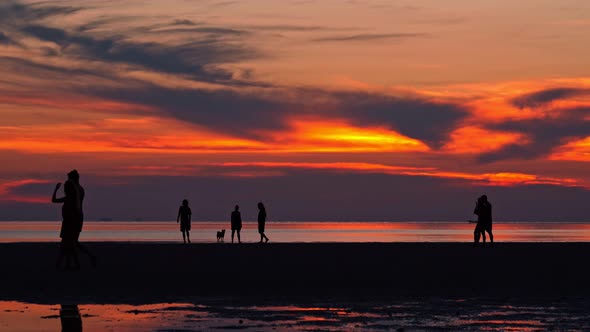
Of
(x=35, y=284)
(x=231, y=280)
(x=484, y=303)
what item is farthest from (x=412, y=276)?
(x=35, y=284)

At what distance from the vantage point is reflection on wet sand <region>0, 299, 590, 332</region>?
1269 centimetres

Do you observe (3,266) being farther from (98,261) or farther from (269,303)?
(269,303)

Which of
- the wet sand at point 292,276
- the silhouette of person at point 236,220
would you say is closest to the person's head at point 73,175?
the wet sand at point 292,276

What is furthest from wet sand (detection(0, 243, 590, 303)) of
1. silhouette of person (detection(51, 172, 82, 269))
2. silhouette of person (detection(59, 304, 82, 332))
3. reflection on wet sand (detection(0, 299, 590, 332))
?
reflection on wet sand (detection(0, 299, 590, 332))

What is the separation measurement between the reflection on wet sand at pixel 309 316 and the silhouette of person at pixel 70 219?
7.68m

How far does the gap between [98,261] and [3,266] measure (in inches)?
122

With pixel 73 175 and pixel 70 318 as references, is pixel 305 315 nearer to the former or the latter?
pixel 70 318

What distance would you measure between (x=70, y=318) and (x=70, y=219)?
10.6 meters

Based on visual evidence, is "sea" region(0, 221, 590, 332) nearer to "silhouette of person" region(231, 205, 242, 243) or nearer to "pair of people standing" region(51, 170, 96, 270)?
"pair of people standing" region(51, 170, 96, 270)

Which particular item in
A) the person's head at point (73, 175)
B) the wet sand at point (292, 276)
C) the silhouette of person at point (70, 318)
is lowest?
the silhouette of person at point (70, 318)

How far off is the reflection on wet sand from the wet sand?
4.41 ft

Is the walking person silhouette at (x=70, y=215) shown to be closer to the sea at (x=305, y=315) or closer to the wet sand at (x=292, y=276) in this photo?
the wet sand at (x=292, y=276)

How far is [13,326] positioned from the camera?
1277cm

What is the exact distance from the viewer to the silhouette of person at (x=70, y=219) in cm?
2364
